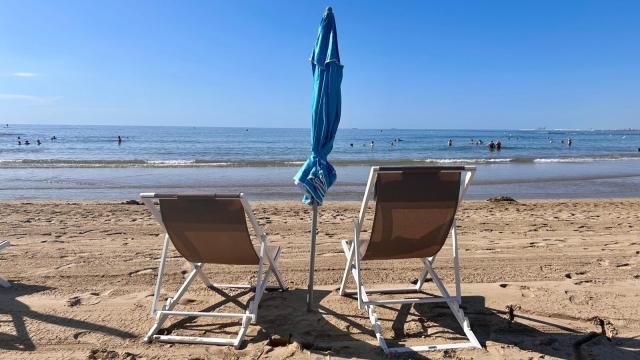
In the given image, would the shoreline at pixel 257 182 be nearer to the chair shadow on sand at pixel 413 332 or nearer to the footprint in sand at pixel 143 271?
the footprint in sand at pixel 143 271

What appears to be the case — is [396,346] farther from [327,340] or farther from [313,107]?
[313,107]

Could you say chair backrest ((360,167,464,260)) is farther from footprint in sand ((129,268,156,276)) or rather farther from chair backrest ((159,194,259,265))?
footprint in sand ((129,268,156,276))

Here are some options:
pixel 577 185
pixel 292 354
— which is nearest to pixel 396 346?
pixel 292 354

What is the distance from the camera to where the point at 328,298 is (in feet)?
12.9

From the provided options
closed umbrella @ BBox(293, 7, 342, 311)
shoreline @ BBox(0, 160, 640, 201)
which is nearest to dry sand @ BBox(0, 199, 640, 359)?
closed umbrella @ BBox(293, 7, 342, 311)

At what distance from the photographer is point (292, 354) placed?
116 inches

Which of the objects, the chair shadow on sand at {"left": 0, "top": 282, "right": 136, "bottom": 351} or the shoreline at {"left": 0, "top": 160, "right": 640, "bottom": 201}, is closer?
→ the chair shadow on sand at {"left": 0, "top": 282, "right": 136, "bottom": 351}

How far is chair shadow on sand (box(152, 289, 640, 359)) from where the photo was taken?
118 inches

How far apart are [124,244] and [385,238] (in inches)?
157

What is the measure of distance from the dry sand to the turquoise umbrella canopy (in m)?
1.09

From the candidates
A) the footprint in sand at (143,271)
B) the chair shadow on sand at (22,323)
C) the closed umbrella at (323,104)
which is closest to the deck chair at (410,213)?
the closed umbrella at (323,104)

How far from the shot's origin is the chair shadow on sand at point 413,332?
3.01 m

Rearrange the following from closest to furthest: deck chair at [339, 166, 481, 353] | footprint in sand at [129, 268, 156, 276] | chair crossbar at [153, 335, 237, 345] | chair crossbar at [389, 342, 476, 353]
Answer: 1. chair crossbar at [389, 342, 476, 353]
2. chair crossbar at [153, 335, 237, 345]
3. deck chair at [339, 166, 481, 353]
4. footprint in sand at [129, 268, 156, 276]

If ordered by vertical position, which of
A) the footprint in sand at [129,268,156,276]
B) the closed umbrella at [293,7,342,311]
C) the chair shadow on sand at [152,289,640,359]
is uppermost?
the closed umbrella at [293,7,342,311]
